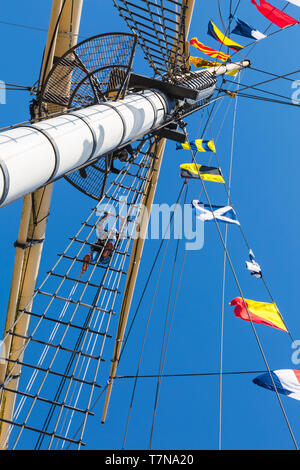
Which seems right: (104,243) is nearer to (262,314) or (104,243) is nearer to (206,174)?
(262,314)

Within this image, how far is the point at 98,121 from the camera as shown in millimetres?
5270

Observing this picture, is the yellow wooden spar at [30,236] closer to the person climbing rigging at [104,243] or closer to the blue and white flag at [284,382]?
the person climbing rigging at [104,243]

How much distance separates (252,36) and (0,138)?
13.6m

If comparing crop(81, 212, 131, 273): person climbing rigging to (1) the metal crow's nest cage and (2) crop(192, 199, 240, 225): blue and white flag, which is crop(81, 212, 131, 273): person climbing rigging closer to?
(1) the metal crow's nest cage

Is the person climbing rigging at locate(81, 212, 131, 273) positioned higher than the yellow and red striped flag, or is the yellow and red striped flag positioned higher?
the yellow and red striped flag

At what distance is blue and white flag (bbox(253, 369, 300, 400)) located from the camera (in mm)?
8474

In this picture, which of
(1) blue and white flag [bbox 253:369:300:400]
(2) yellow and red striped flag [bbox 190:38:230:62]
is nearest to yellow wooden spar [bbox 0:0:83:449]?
(1) blue and white flag [bbox 253:369:300:400]

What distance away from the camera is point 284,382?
28.4ft

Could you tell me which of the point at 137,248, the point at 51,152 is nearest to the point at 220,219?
the point at 137,248

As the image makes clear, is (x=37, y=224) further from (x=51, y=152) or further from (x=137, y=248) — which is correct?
(x=51, y=152)

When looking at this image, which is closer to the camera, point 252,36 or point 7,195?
point 7,195

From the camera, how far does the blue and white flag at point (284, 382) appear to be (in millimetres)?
8474

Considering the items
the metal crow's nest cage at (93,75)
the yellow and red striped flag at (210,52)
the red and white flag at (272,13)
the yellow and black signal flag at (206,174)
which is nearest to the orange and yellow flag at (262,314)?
the metal crow's nest cage at (93,75)
